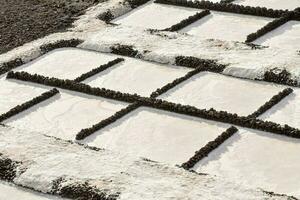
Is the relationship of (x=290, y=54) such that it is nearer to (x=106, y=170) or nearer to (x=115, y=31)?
(x=115, y=31)

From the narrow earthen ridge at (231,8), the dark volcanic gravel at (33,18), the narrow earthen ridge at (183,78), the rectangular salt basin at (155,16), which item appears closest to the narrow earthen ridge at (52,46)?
the dark volcanic gravel at (33,18)

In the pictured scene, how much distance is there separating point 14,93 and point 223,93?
4614 mm

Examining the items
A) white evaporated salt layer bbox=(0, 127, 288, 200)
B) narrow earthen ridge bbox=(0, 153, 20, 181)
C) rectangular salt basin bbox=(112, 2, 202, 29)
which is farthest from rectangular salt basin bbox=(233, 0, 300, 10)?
narrow earthen ridge bbox=(0, 153, 20, 181)

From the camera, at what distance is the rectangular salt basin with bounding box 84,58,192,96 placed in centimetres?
1427

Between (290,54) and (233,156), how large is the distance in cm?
420

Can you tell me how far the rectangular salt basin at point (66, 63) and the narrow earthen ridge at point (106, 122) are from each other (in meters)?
2.31

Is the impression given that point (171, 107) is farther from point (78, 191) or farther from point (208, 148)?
point (78, 191)

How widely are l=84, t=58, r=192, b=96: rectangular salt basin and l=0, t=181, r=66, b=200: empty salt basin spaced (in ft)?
12.5

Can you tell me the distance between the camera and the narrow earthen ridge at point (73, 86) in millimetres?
13758

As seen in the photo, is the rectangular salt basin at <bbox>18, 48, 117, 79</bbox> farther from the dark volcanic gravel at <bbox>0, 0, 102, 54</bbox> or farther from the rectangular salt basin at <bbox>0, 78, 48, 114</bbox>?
the dark volcanic gravel at <bbox>0, 0, 102, 54</bbox>

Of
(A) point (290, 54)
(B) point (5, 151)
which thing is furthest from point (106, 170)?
(A) point (290, 54)

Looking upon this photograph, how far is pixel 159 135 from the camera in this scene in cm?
1235

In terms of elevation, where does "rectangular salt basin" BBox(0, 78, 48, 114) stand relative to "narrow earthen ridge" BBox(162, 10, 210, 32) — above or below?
below

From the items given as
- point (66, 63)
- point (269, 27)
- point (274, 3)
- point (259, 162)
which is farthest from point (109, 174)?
point (274, 3)
